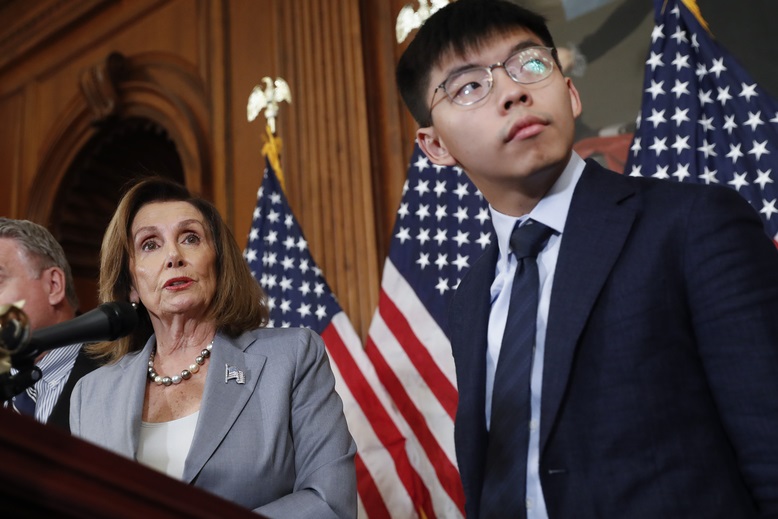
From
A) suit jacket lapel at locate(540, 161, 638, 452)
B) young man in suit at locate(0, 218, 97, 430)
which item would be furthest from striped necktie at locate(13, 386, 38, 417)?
suit jacket lapel at locate(540, 161, 638, 452)

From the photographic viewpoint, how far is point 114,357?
217 cm

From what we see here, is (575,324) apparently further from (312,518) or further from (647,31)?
(647,31)

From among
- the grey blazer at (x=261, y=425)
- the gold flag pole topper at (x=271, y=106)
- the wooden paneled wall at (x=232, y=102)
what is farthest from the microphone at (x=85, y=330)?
the gold flag pole topper at (x=271, y=106)

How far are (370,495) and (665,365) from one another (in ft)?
6.34

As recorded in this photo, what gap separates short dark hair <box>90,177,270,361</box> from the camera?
2.10 m

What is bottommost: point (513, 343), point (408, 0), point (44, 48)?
point (513, 343)

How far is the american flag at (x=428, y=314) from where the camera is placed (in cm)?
292

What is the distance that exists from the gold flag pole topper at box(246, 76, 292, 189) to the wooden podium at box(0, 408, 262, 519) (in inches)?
138

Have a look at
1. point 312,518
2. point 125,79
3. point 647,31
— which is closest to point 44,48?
point 125,79

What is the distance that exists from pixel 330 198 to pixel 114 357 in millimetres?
2007

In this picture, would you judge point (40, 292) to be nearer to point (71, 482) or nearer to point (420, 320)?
point (420, 320)

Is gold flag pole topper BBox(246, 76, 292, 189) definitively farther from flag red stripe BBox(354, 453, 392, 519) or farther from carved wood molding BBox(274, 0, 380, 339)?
flag red stripe BBox(354, 453, 392, 519)

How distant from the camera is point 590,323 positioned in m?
1.26

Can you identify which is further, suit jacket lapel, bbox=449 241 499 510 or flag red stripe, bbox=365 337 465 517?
flag red stripe, bbox=365 337 465 517
